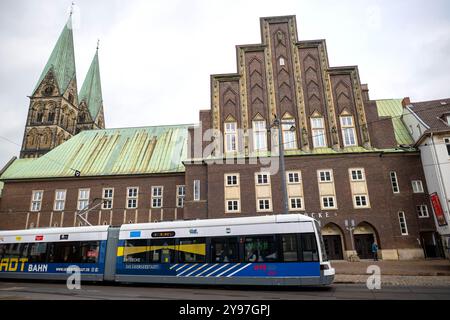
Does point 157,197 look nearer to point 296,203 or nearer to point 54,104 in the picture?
point 296,203

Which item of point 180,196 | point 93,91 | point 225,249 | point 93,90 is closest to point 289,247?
point 225,249

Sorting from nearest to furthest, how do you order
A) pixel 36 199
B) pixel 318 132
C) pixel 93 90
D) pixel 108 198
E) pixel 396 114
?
pixel 318 132, pixel 108 198, pixel 396 114, pixel 36 199, pixel 93 90

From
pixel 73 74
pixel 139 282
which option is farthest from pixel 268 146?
pixel 73 74

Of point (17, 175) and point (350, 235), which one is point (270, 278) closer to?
point (350, 235)

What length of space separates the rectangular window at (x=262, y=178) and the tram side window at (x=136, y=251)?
13.6 m

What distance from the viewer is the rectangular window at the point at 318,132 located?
2747 centimetres

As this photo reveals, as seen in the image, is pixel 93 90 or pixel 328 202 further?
pixel 93 90

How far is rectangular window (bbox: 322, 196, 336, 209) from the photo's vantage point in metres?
25.8

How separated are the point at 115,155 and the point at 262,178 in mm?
19004

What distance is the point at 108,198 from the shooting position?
33.1m

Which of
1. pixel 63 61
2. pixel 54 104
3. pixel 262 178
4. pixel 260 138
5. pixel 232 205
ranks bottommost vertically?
pixel 232 205

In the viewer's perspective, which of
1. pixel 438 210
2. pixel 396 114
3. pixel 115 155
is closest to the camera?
pixel 438 210

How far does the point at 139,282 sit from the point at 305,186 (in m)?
16.2

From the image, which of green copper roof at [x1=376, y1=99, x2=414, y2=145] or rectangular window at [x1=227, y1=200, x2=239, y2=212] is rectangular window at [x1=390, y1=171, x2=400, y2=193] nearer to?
green copper roof at [x1=376, y1=99, x2=414, y2=145]
